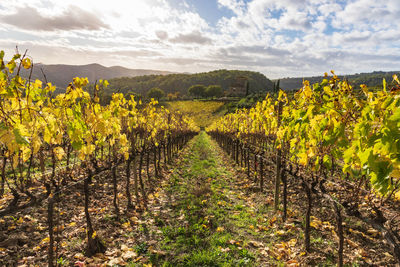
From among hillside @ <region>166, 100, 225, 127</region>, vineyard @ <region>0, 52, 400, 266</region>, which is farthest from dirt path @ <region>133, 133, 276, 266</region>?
hillside @ <region>166, 100, 225, 127</region>

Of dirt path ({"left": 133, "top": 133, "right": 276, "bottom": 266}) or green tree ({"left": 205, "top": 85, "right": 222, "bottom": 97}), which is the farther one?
green tree ({"left": 205, "top": 85, "right": 222, "bottom": 97})

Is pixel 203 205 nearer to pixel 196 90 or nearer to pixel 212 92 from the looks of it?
pixel 212 92

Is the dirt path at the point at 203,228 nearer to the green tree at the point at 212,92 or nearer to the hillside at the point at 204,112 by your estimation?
the hillside at the point at 204,112

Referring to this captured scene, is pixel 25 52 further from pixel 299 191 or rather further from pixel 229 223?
pixel 299 191

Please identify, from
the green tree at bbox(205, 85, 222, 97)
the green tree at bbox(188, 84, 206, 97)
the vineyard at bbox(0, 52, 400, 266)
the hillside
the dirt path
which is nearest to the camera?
the vineyard at bbox(0, 52, 400, 266)

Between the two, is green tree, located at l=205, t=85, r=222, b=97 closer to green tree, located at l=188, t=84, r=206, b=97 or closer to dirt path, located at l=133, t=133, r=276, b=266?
green tree, located at l=188, t=84, r=206, b=97

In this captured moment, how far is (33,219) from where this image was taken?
4.83 metres

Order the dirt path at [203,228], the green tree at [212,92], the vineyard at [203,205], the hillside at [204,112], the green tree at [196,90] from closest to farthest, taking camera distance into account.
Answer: the vineyard at [203,205], the dirt path at [203,228], the hillside at [204,112], the green tree at [212,92], the green tree at [196,90]

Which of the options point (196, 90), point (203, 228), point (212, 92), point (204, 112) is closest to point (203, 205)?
point (203, 228)

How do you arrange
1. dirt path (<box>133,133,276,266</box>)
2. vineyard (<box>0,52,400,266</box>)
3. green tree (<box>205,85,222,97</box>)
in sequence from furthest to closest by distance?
1. green tree (<box>205,85,222,97</box>)
2. dirt path (<box>133,133,276,266</box>)
3. vineyard (<box>0,52,400,266</box>)

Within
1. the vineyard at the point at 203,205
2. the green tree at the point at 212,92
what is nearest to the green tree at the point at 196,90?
the green tree at the point at 212,92

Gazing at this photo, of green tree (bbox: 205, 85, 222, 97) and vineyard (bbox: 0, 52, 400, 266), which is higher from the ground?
green tree (bbox: 205, 85, 222, 97)

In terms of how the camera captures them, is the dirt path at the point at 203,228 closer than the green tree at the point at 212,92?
Yes

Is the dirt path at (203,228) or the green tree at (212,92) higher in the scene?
the green tree at (212,92)
